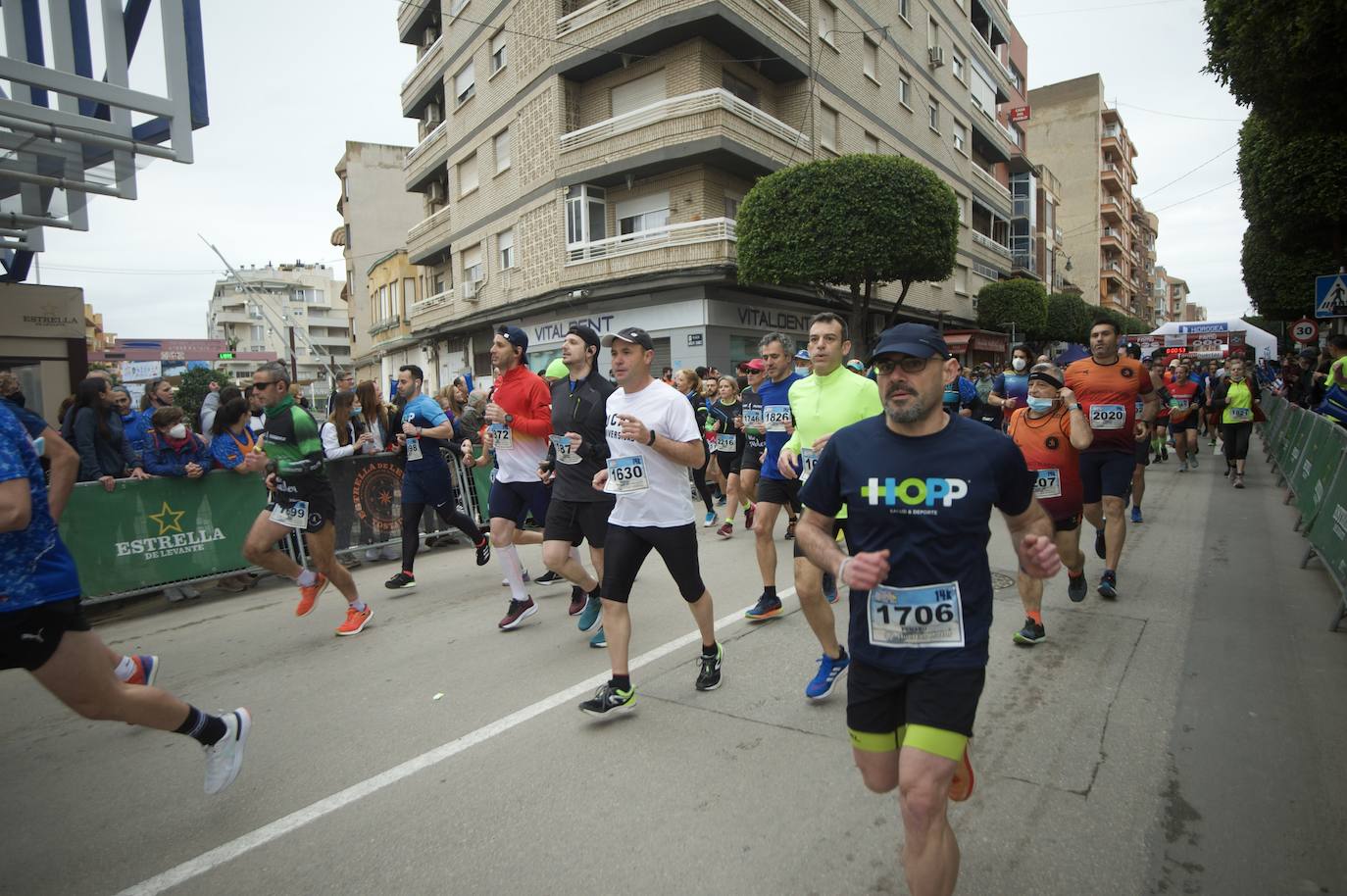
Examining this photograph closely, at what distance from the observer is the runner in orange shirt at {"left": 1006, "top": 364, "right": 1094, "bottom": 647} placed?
16.3 ft

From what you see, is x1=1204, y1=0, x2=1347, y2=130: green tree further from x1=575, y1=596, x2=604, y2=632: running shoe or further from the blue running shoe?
x1=575, y1=596, x2=604, y2=632: running shoe

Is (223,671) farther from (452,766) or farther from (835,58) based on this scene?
(835,58)

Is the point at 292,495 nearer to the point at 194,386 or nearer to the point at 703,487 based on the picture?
the point at 703,487

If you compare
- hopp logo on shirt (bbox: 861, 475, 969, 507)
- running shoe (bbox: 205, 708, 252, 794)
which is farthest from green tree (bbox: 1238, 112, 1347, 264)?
running shoe (bbox: 205, 708, 252, 794)

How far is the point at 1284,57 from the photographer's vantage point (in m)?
5.11

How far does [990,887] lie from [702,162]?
19811 millimetres

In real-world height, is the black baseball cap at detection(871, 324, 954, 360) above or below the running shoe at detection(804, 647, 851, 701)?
above

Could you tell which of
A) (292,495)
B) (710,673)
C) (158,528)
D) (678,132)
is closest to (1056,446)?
(710,673)

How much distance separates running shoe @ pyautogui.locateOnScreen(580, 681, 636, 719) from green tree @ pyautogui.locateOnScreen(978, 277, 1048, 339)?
34.8m

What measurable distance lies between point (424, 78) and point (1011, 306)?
89.4 ft

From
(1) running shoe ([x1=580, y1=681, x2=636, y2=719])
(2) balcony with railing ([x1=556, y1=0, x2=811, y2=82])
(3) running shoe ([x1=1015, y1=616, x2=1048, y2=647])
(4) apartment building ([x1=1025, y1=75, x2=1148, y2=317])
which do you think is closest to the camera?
(1) running shoe ([x1=580, y1=681, x2=636, y2=719])

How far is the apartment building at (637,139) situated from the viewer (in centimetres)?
1981

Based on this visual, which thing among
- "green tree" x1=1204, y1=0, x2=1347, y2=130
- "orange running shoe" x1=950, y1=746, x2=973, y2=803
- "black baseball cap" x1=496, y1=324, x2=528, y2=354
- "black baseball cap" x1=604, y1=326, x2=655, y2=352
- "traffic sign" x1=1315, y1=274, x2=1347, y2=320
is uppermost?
"green tree" x1=1204, y1=0, x2=1347, y2=130

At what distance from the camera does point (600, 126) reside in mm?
20828
